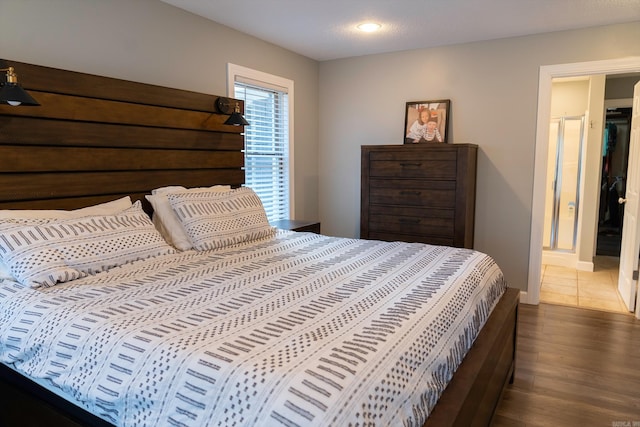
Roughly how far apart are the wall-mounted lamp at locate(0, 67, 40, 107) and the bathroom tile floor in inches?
164

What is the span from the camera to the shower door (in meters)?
5.20

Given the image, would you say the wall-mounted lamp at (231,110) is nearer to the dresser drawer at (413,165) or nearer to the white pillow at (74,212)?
the white pillow at (74,212)

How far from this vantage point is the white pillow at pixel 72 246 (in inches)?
70.1

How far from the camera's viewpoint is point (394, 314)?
1515 millimetres

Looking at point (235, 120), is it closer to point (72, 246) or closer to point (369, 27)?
point (369, 27)

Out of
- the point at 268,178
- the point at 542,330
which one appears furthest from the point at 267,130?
the point at 542,330

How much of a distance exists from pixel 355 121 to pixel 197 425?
12.5 ft

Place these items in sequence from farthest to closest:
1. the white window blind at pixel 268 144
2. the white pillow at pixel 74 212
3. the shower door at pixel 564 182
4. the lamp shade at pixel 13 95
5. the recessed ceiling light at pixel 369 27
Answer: the shower door at pixel 564 182
the white window blind at pixel 268 144
the recessed ceiling light at pixel 369 27
the white pillow at pixel 74 212
the lamp shade at pixel 13 95

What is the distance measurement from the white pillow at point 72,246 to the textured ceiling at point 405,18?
1.68 meters

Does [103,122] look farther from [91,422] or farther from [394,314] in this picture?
[394,314]

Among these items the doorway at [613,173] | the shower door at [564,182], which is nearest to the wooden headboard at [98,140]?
the shower door at [564,182]

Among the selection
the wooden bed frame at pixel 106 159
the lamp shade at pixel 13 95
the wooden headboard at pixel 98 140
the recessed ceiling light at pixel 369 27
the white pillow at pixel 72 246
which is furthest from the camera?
the recessed ceiling light at pixel 369 27

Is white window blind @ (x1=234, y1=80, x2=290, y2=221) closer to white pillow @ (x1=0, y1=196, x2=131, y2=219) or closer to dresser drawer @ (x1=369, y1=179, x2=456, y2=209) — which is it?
dresser drawer @ (x1=369, y1=179, x2=456, y2=209)

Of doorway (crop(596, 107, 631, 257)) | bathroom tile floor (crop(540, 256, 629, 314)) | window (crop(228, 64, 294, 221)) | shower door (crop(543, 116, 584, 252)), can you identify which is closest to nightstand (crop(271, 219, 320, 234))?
window (crop(228, 64, 294, 221))
